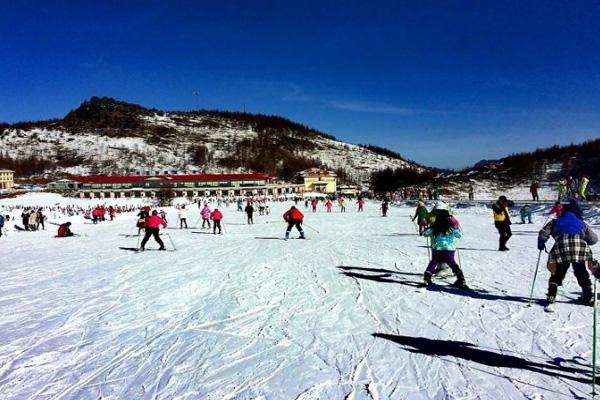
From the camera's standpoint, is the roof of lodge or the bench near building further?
the roof of lodge

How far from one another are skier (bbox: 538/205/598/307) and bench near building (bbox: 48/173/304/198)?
90.3 metres

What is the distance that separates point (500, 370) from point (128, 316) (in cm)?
484

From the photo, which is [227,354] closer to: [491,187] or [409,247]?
[409,247]

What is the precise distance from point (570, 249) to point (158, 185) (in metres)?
97.1

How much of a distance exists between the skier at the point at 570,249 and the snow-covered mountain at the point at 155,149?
444 feet

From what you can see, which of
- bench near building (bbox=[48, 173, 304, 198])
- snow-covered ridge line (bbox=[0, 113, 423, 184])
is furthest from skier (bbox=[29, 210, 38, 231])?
snow-covered ridge line (bbox=[0, 113, 423, 184])

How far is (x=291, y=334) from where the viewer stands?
15.5 ft

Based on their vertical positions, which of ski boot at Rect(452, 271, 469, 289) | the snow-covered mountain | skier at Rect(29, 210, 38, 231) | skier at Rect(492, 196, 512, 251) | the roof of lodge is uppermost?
the snow-covered mountain

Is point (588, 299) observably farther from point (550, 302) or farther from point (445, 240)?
point (445, 240)

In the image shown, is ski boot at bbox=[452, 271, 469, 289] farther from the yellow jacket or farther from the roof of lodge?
the roof of lodge

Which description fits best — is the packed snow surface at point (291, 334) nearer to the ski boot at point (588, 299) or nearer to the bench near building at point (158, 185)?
the ski boot at point (588, 299)

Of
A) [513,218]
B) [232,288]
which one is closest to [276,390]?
[232,288]

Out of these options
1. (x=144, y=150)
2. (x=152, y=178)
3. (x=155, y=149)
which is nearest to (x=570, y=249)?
(x=152, y=178)

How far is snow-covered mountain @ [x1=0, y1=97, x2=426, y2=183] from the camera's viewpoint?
14400 centimetres
